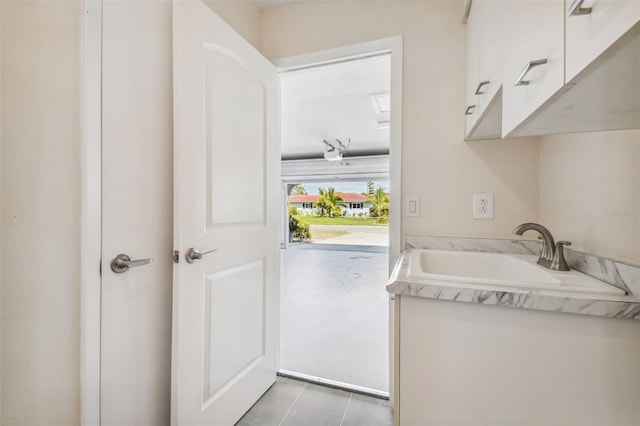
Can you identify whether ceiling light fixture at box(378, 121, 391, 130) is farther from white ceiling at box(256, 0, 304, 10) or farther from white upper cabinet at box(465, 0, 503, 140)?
white upper cabinet at box(465, 0, 503, 140)

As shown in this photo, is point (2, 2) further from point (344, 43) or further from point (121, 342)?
point (344, 43)

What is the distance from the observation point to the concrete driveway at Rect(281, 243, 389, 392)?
192cm

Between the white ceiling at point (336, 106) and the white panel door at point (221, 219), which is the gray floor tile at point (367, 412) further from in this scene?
the white ceiling at point (336, 106)

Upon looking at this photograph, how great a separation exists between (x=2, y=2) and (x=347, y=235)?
10.1 metres

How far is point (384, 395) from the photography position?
63.5 inches

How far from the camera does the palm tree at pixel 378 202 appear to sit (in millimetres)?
9297

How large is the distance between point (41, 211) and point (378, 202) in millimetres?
9144

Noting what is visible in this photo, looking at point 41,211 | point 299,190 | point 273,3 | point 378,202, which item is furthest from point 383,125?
point 378,202

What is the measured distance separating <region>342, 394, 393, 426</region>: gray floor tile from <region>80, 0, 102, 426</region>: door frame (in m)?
1.11

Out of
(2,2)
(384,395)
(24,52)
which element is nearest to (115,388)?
(24,52)

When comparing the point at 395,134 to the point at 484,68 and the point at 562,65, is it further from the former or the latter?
the point at 562,65

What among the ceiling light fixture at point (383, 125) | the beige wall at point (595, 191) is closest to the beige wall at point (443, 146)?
the beige wall at point (595, 191)

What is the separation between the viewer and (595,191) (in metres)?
0.99

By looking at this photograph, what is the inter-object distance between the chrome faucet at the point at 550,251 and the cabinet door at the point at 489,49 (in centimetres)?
51
